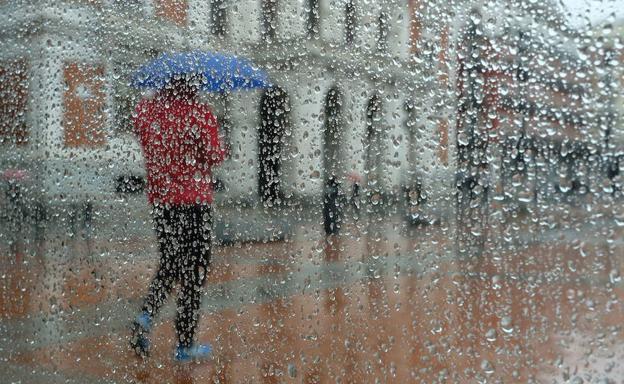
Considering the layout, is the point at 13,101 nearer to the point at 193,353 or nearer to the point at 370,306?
the point at 193,353

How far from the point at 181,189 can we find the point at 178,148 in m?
0.07

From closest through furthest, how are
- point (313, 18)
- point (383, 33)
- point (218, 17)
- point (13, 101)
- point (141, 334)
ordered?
1. point (383, 33)
2. point (313, 18)
3. point (218, 17)
4. point (141, 334)
5. point (13, 101)

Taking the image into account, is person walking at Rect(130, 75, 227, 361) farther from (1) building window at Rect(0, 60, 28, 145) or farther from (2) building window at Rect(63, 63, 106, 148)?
(1) building window at Rect(0, 60, 28, 145)

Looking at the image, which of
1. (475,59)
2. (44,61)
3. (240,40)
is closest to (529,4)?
(475,59)

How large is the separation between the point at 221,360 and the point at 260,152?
37 cm

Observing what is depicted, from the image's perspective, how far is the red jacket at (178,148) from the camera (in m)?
1.29

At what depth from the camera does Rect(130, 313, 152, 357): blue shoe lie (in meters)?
1.41

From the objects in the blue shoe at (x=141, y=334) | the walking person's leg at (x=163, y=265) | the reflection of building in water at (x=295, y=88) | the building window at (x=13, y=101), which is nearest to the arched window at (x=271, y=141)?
the reflection of building in water at (x=295, y=88)

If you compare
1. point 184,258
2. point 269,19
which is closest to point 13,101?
point 184,258

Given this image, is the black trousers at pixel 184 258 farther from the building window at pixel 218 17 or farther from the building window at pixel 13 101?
the building window at pixel 13 101

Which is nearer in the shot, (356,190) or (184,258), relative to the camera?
(356,190)

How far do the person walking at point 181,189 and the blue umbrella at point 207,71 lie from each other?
→ 0.02m

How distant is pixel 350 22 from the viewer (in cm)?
108

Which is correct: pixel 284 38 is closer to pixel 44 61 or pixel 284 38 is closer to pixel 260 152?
pixel 260 152
